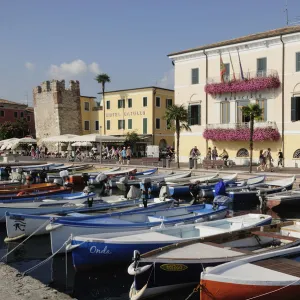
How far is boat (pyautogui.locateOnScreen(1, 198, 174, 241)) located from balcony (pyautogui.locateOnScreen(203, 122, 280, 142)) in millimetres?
19594

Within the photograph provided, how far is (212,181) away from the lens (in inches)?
1123

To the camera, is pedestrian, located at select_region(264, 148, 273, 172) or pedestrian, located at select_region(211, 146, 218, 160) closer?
pedestrian, located at select_region(264, 148, 273, 172)

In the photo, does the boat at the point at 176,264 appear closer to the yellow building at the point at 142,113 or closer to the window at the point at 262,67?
the window at the point at 262,67

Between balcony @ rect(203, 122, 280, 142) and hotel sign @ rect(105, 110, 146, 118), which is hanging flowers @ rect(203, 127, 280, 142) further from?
hotel sign @ rect(105, 110, 146, 118)

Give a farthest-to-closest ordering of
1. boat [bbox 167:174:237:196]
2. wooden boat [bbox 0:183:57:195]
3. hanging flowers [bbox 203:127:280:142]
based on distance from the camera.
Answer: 1. hanging flowers [bbox 203:127:280:142]
2. boat [bbox 167:174:237:196]
3. wooden boat [bbox 0:183:57:195]

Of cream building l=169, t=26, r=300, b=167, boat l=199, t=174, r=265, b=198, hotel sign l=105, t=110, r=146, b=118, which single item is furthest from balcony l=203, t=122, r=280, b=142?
hotel sign l=105, t=110, r=146, b=118

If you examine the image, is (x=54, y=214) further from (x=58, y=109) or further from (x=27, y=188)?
(x=58, y=109)

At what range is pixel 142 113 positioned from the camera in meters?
53.8

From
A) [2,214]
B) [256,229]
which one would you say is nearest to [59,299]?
[256,229]

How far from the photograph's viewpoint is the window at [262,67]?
36000mm

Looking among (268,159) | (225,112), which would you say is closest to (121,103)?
(225,112)

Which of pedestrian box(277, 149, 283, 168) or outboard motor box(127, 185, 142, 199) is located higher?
pedestrian box(277, 149, 283, 168)

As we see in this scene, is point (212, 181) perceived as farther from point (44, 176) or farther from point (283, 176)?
point (44, 176)

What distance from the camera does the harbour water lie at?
34.8ft
